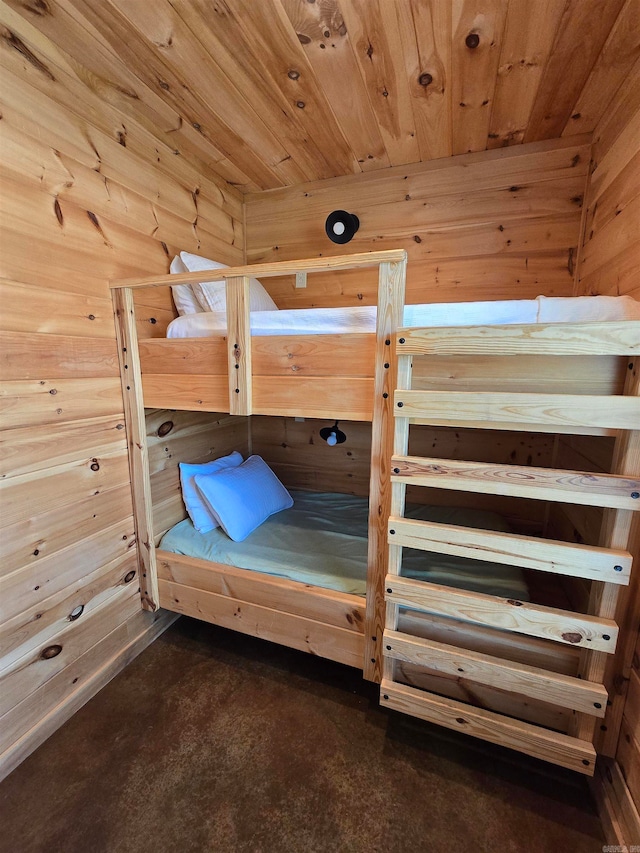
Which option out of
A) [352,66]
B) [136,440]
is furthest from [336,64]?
[136,440]

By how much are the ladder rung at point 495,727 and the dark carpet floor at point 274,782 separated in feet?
0.65

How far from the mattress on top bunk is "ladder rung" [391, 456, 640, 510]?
1.39 ft

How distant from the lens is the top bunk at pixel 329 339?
0.96 metres

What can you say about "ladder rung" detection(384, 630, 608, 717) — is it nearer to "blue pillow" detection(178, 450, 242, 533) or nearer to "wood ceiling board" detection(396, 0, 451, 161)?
"blue pillow" detection(178, 450, 242, 533)

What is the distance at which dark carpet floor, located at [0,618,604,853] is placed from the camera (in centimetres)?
101

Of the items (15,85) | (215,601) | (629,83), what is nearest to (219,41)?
(15,85)

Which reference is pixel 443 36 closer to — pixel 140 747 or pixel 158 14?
pixel 158 14

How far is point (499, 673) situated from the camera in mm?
1057

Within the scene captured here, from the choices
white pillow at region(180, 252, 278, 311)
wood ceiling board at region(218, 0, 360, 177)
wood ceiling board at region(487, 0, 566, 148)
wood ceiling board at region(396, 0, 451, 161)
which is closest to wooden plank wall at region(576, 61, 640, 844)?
wood ceiling board at region(487, 0, 566, 148)

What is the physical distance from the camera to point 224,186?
2.11 meters

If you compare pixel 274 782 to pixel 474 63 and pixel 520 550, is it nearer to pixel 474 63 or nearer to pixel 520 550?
pixel 520 550

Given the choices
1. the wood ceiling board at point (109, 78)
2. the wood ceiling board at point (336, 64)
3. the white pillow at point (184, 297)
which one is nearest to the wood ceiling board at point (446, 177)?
the wood ceiling board at point (336, 64)

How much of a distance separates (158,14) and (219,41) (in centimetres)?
19

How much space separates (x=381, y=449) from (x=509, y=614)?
0.61 meters
